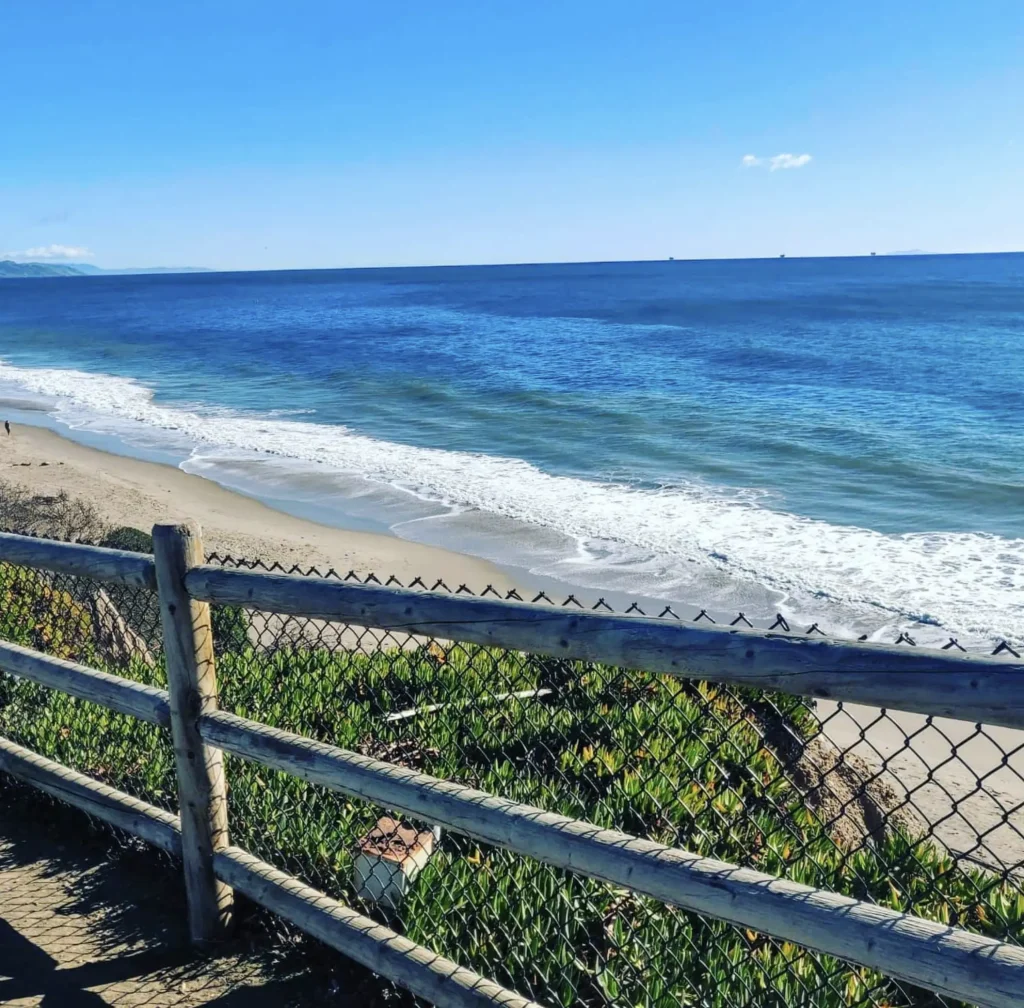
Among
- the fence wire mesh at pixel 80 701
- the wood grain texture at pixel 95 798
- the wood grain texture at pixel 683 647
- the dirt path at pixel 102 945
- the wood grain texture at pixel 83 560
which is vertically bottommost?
the dirt path at pixel 102 945

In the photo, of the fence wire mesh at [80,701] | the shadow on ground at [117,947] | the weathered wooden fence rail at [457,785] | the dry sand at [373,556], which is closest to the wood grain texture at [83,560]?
the weathered wooden fence rail at [457,785]

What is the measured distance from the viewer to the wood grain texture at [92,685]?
11.6 feet

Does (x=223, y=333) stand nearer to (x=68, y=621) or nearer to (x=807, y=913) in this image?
(x=68, y=621)

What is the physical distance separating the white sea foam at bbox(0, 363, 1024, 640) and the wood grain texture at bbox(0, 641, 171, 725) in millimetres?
8964

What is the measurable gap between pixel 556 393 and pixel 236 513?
16241 mm

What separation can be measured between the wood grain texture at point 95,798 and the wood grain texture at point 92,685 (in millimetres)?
399

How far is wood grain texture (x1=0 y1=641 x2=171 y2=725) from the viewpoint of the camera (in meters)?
3.54

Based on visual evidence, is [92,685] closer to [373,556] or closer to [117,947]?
[117,947]

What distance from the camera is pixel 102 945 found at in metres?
3.63

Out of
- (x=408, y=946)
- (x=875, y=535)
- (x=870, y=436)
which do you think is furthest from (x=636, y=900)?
(x=870, y=436)

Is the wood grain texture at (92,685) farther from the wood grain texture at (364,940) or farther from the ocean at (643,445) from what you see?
the ocean at (643,445)

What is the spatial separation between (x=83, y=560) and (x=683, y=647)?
2.43 metres

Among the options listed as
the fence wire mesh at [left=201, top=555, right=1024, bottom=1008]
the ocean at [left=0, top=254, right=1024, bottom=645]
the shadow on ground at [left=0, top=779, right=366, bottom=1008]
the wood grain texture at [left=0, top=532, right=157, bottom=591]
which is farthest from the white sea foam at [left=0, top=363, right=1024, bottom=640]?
the wood grain texture at [left=0, top=532, right=157, bottom=591]

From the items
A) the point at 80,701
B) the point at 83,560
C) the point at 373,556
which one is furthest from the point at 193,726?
the point at 373,556
